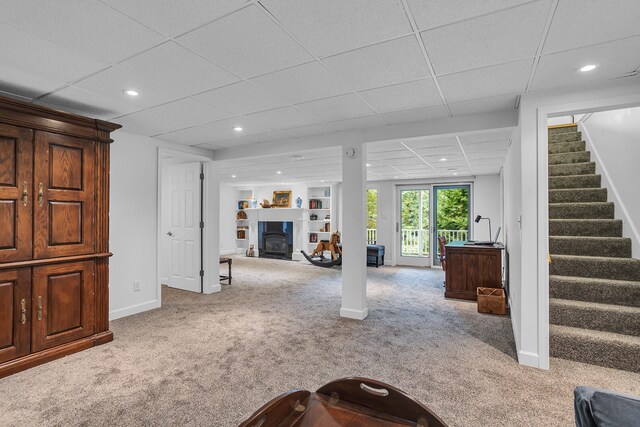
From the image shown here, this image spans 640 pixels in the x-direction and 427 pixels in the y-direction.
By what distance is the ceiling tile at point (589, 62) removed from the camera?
6.21 ft

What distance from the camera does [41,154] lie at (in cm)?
262

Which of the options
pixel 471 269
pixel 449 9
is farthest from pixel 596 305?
pixel 449 9

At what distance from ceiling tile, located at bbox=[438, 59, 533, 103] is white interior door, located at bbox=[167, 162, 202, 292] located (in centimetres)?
390

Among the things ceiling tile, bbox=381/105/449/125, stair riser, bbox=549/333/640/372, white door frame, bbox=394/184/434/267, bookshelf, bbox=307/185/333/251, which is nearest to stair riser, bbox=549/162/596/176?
ceiling tile, bbox=381/105/449/125

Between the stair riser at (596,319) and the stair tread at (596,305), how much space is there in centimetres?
2

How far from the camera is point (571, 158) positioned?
14.6ft

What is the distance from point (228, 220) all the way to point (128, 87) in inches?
301

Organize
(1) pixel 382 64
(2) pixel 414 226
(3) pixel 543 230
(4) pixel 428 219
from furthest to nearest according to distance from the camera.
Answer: (2) pixel 414 226 < (4) pixel 428 219 < (3) pixel 543 230 < (1) pixel 382 64

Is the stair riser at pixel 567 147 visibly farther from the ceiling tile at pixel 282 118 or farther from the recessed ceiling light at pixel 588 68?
the ceiling tile at pixel 282 118

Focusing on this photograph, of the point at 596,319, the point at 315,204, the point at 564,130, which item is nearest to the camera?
the point at 596,319

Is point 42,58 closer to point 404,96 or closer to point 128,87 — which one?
point 128,87

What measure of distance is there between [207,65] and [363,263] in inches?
101

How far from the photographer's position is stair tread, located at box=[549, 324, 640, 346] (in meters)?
2.56

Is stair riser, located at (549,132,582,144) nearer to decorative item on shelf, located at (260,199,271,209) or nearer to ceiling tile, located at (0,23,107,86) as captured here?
ceiling tile, located at (0,23,107,86)
